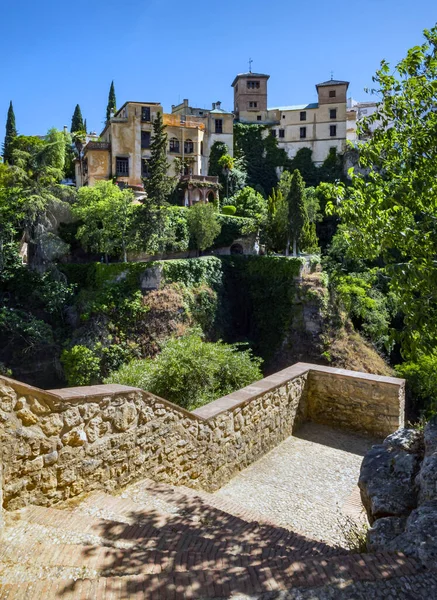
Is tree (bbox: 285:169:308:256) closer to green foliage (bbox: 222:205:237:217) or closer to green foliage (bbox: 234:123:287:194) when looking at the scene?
green foliage (bbox: 222:205:237:217)

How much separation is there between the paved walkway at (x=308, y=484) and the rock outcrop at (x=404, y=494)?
2.38ft

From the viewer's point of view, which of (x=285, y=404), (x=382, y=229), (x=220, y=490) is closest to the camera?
(x=220, y=490)

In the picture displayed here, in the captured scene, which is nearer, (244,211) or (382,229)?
(382,229)

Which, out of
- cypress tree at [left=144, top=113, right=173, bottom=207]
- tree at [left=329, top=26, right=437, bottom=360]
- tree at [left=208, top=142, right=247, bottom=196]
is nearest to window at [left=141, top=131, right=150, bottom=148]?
tree at [left=208, top=142, right=247, bottom=196]

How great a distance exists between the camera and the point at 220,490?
5742 mm

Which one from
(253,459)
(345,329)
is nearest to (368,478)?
(253,459)

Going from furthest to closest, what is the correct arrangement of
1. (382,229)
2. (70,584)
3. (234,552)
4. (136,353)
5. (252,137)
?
(252,137)
(136,353)
(382,229)
(234,552)
(70,584)

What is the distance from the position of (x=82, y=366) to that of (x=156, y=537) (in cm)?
1837

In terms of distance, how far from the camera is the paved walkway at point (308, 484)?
16.5 feet

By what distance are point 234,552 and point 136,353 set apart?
19649mm

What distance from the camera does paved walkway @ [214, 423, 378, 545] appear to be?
504 cm

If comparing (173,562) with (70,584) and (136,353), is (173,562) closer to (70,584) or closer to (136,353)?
(70,584)

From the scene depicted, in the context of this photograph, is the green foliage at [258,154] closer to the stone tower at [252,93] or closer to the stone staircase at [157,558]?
the stone tower at [252,93]

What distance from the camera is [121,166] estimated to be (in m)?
37.5
